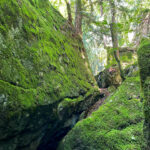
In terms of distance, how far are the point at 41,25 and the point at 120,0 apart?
4728 millimetres

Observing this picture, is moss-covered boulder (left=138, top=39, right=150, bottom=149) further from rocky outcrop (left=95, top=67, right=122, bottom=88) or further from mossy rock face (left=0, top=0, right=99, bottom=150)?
rocky outcrop (left=95, top=67, right=122, bottom=88)

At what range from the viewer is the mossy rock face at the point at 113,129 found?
10.8 ft

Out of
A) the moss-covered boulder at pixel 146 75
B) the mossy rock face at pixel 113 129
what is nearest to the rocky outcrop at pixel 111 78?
the mossy rock face at pixel 113 129

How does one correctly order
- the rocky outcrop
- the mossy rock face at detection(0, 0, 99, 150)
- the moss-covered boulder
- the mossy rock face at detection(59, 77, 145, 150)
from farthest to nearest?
the rocky outcrop → the mossy rock face at detection(59, 77, 145, 150) → the mossy rock face at detection(0, 0, 99, 150) → the moss-covered boulder

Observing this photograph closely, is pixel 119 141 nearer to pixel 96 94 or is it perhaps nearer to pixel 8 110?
pixel 8 110

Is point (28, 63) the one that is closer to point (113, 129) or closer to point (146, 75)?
point (146, 75)

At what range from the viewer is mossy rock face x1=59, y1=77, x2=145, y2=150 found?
10.8ft

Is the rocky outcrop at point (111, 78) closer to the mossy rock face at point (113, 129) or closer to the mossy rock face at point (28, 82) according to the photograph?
the mossy rock face at point (113, 129)

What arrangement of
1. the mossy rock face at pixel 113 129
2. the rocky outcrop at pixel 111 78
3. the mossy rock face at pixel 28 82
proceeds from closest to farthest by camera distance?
the mossy rock face at pixel 28 82 < the mossy rock face at pixel 113 129 < the rocky outcrop at pixel 111 78

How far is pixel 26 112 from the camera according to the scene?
3.02 meters

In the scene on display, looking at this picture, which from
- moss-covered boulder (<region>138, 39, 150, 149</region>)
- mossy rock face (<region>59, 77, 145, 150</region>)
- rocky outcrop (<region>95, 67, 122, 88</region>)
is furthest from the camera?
rocky outcrop (<region>95, 67, 122, 88</region>)

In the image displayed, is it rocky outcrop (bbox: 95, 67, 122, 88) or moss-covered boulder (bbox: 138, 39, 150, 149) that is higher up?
moss-covered boulder (bbox: 138, 39, 150, 149)

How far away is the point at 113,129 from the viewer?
3.77 metres

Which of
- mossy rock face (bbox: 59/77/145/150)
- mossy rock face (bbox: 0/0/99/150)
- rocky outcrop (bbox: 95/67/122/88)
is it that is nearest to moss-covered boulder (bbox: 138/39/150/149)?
mossy rock face (bbox: 59/77/145/150)
